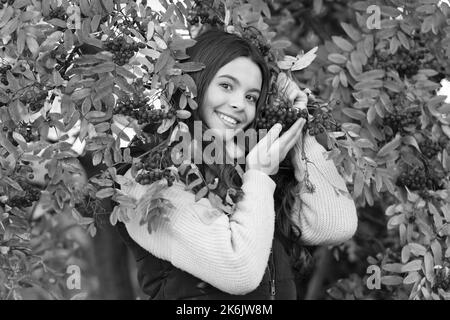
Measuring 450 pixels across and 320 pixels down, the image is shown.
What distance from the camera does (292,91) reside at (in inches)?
104

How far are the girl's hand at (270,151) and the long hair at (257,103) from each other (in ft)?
0.24

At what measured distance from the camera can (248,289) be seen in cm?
235

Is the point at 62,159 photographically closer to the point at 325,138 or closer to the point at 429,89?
the point at 325,138

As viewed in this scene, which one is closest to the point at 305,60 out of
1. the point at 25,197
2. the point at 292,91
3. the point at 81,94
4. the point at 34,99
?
the point at 292,91

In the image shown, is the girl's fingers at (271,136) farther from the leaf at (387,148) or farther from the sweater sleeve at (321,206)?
the leaf at (387,148)

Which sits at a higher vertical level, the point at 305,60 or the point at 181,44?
the point at 181,44

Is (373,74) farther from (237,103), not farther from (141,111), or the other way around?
(141,111)

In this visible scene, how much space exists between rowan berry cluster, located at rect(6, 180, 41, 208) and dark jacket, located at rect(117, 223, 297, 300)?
0.81 ft

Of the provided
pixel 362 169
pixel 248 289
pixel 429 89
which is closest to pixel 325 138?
pixel 362 169

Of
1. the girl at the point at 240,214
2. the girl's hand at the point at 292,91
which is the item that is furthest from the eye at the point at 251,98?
the girl's hand at the point at 292,91

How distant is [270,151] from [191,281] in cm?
39

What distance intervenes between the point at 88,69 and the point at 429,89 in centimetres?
107

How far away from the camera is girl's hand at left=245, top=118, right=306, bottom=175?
2.46 meters

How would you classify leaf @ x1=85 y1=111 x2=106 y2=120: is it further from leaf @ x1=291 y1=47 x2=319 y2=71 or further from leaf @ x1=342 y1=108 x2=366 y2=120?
leaf @ x1=342 y1=108 x2=366 y2=120
